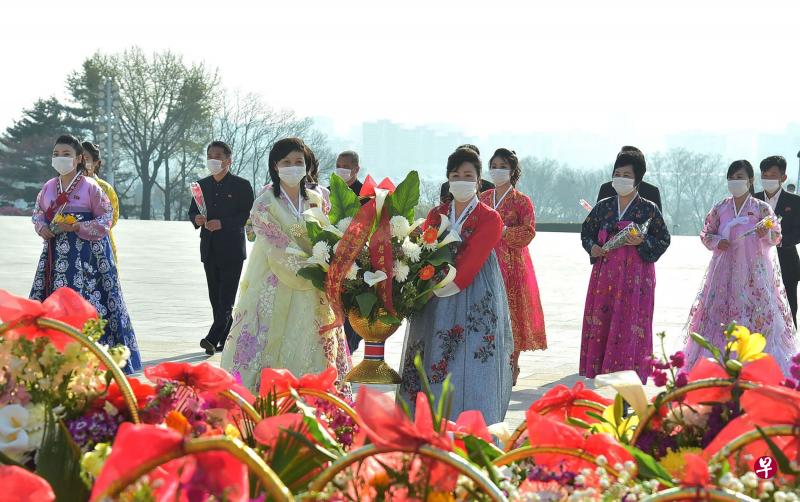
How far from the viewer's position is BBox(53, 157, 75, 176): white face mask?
7.82m

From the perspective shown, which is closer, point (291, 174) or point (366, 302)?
point (366, 302)

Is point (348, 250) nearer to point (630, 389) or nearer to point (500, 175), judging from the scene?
point (630, 389)

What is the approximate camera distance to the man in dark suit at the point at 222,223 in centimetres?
968

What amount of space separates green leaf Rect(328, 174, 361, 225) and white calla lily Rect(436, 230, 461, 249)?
0.41m

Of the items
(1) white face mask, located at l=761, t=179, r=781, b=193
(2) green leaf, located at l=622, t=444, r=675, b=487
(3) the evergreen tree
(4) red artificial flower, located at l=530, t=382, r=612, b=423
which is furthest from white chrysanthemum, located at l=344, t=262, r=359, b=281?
(3) the evergreen tree

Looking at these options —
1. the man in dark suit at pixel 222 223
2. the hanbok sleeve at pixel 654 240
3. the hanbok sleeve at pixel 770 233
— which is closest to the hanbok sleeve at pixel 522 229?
the hanbok sleeve at pixel 654 240

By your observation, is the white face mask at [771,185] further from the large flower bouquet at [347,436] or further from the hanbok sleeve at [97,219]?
the large flower bouquet at [347,436]

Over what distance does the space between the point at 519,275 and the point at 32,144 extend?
6021 cm

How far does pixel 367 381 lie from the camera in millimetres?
4664

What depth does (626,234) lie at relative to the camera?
7664 millimetres

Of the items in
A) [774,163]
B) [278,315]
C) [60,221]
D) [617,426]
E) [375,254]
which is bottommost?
[278,315]

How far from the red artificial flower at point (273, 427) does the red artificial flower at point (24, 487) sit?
1.42ft

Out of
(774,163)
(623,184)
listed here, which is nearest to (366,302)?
(623,184)

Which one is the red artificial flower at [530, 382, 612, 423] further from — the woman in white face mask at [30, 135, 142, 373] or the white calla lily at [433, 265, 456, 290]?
the woman in white face mask at [30, 135, 142, 373]
